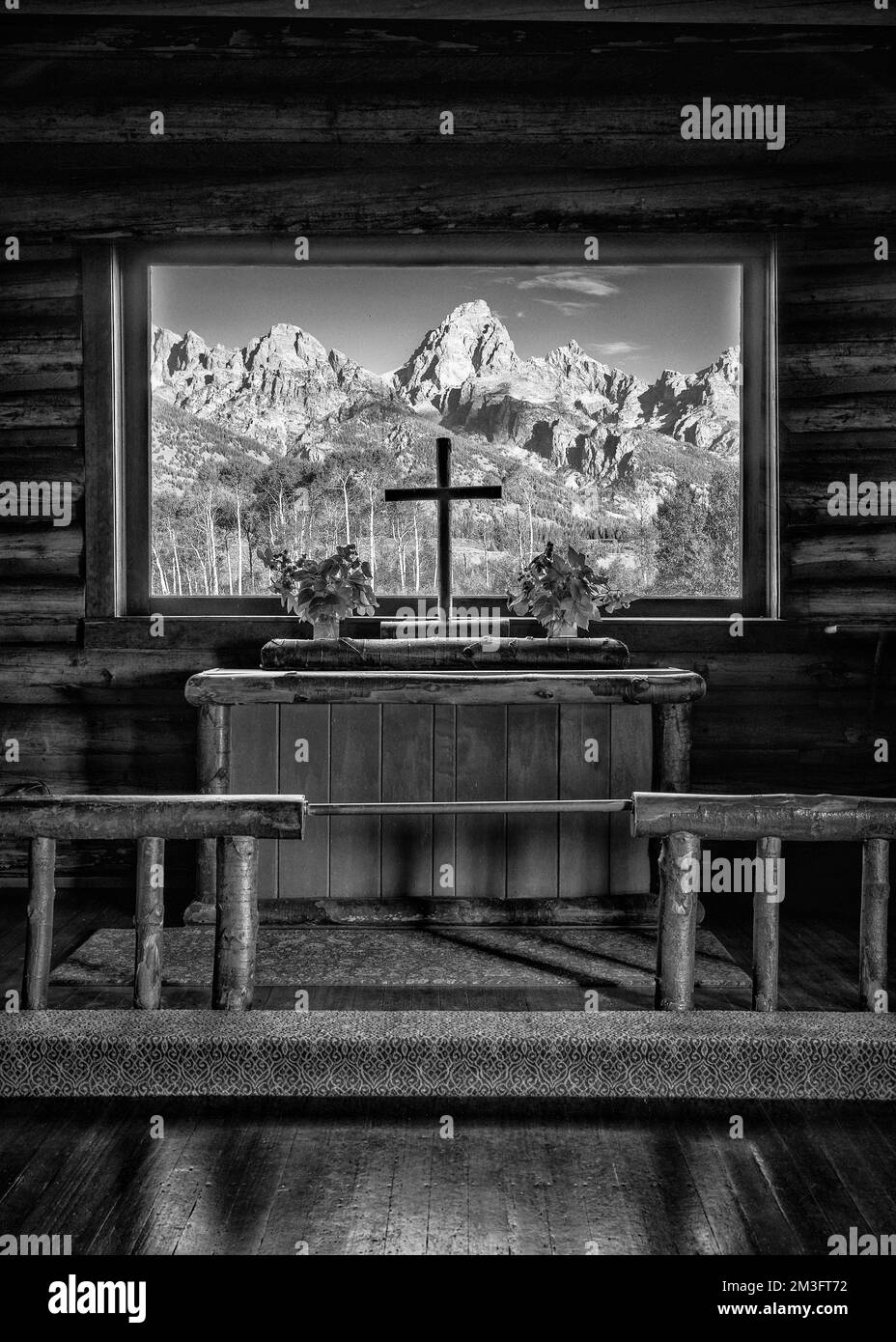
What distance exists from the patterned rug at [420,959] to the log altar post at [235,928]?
2.41ft

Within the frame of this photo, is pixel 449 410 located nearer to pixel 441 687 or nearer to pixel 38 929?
pixel 441 687

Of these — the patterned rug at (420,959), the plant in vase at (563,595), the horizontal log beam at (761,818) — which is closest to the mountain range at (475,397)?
the plant in vase at (563,595)

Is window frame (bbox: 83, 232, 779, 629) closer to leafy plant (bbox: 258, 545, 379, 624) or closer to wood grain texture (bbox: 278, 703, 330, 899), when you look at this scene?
leafy plant (bbox: 258, 545, 379, 624)

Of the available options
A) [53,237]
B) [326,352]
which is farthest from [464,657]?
[53,237]

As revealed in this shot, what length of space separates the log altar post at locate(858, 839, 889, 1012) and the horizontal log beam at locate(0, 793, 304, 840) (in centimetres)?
171

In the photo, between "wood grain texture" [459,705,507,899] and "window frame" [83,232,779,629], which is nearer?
"wood grain texture" [459,705,507,899]

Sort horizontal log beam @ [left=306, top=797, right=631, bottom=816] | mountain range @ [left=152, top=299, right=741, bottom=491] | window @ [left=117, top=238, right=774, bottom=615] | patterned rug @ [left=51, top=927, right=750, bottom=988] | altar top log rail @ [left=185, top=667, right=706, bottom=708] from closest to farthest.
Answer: patterned rug @ [left=51, top=927, right=750, bottom=988] < horizontal log beam @ [left=306, top=797, right=631, bottom=816] < altar top log rail @ [left=185, top=667, right=706, bottom=708] < window @ [left=117, top=238, right=774, bottom=615] < mountain range @ [left=152, top=299, right=741, bottom=491]

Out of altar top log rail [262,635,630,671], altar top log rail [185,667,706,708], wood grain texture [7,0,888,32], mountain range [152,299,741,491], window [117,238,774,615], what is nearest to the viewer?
altar top log rail [185,667,706,708]

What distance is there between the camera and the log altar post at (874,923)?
353 centimetres

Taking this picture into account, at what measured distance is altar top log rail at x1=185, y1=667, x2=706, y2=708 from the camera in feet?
16.1

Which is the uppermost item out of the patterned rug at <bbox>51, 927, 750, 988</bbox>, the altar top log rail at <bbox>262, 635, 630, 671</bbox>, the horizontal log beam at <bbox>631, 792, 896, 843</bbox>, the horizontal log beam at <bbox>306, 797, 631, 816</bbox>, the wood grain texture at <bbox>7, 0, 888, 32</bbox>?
the wood grain texture at <bbox>7, 0, 888, 32</bbox>

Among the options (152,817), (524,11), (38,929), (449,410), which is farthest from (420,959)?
(524,11)

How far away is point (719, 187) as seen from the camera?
5.63 metres

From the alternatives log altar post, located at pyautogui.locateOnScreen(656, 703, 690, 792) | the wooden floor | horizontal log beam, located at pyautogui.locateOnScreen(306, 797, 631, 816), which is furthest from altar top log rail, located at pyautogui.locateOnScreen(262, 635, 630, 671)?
the wooden floor
